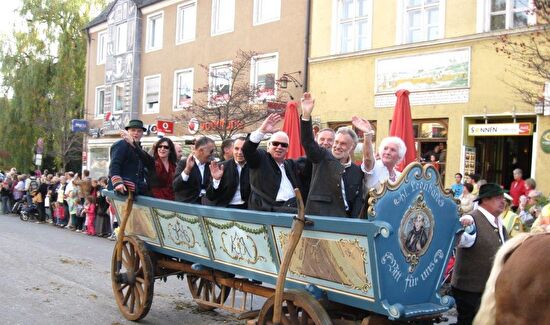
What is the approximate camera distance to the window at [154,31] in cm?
2264

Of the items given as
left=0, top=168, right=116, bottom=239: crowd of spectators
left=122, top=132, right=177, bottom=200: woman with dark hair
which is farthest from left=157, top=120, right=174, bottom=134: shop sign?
left=122, top=132, right=177, bottom=200: woman with dark hair

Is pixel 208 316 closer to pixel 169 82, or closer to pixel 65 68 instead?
pixel 169 82

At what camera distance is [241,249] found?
4.47 m

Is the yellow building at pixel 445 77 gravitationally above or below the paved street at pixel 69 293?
above

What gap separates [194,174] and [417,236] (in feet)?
→ 9.51

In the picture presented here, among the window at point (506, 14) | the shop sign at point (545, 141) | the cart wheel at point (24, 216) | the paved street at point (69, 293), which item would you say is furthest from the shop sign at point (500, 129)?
the cart wheel at point (24, 216)

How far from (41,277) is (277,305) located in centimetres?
530

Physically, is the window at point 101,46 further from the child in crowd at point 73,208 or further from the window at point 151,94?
the child in crowd at point 73,208

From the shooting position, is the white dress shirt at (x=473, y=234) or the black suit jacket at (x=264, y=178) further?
the black suit jacket at (x=264, y=178)

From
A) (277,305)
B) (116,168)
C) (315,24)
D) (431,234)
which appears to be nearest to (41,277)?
(116,168)

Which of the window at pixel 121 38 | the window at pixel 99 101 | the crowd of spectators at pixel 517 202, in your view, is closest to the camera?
the crowd of spectators at pixel 517 202

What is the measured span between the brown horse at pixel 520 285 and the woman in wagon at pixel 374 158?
1.26m

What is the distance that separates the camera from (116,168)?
5875 millimetres

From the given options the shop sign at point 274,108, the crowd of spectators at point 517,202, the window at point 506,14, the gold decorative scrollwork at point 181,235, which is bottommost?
the gold decorative scrollwork at point 181,235
